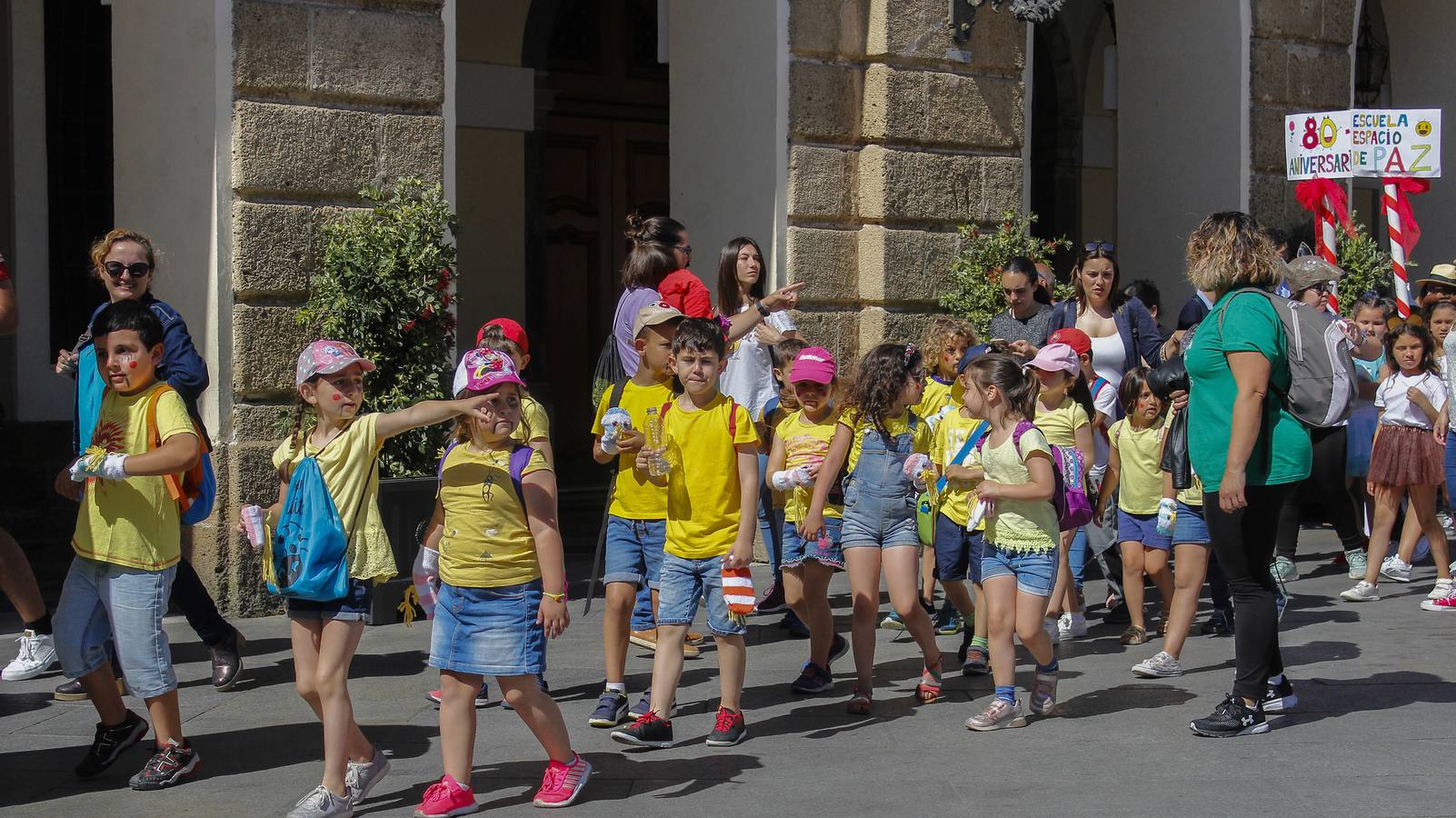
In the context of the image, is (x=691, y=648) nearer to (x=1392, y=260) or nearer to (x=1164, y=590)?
(x=1164, y=590)

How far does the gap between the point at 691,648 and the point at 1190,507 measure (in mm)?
2291

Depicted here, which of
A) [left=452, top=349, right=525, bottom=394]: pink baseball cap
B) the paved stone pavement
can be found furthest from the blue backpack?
the paved stone pavement

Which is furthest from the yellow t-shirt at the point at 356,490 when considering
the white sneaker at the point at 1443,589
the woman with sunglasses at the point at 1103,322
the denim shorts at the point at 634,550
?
the white sneaker at the point at 1443,589

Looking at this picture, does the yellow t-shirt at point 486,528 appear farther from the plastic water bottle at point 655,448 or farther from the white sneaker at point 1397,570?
the white sneaker at point 1397,570

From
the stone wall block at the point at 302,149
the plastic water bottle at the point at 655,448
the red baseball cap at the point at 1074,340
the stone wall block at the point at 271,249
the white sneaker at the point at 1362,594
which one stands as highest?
the stone wall block at the point at 302,149

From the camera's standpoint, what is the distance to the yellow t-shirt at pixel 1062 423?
707 centimetres

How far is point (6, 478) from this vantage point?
35.2 ft

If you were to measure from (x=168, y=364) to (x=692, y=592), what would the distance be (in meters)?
2.42

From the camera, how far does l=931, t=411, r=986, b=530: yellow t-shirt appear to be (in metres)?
6.43

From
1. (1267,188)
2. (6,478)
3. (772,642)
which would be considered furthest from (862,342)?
(6,478)

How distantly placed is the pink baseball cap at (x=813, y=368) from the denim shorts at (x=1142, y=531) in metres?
2.13

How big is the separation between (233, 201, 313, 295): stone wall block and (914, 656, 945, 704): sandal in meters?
3.82

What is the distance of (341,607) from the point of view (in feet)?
16.5

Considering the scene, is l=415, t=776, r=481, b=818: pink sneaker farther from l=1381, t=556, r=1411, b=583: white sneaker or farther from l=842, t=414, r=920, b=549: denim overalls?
l=1381, t=556, r=1411, b=583: white sneaker
